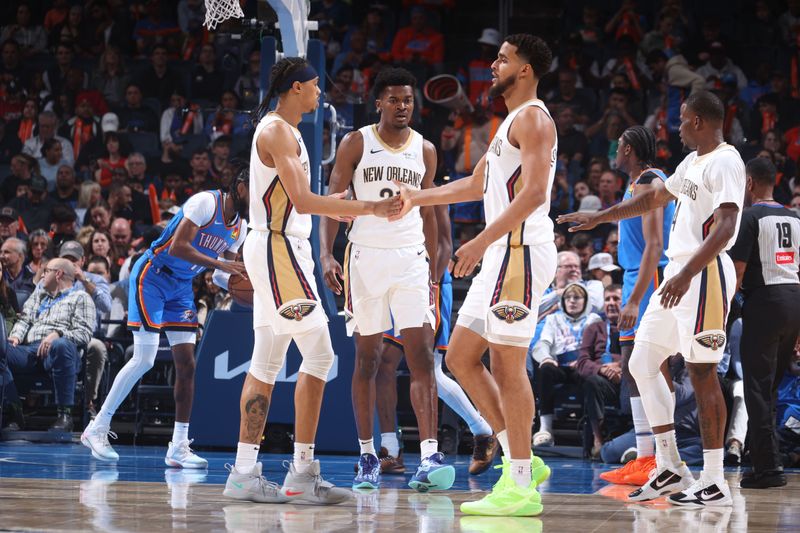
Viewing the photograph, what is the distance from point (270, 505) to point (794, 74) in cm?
1181

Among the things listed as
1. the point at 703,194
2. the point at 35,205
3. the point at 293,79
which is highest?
the point at 35,205

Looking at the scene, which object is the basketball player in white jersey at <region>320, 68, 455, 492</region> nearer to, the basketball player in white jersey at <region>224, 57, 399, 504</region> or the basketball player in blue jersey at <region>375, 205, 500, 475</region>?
the basketball player in blue jersey at <region>375, 205, 500, 475</region>

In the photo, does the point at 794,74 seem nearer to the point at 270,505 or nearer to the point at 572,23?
the point at 572,23

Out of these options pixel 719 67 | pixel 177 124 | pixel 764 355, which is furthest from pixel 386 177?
pixel 719 67

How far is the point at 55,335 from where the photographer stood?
10445mm

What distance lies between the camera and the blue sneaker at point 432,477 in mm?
6574

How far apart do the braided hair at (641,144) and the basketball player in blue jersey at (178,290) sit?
8.89ft

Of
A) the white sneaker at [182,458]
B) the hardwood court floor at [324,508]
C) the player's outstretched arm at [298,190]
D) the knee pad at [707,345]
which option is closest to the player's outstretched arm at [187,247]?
the white sneaker at [182,458]

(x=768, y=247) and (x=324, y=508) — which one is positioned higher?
(x=768, y=247)

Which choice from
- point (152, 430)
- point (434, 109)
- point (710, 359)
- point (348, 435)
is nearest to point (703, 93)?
point (710, 359)

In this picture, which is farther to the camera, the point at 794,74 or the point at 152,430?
the point at 794,74

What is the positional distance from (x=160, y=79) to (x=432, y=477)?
1121cm

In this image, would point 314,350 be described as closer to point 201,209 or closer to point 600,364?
point 201,209

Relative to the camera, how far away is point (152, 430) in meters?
10.9
